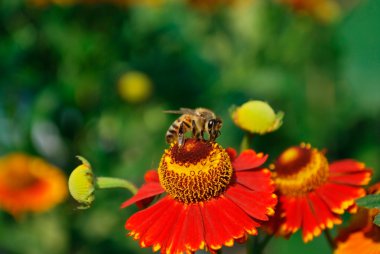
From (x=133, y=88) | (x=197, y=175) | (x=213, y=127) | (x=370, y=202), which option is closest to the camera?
(x=370, y=202)

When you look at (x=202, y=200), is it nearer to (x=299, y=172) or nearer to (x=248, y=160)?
(x=248, y=160)

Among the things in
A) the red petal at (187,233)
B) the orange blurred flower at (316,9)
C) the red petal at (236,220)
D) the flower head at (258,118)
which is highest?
the flower head at (258,118)

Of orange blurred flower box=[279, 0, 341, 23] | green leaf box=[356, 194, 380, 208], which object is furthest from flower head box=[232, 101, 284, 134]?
orange blurred flower box=[279, 0, 341, 23]

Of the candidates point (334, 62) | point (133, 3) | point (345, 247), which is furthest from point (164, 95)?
point (345, 247)

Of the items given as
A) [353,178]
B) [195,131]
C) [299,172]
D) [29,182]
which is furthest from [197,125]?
[29,182]

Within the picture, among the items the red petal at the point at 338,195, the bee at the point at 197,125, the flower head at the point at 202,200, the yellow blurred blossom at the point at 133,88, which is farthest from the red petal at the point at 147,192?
the yellow blurred blossom at the point at 133,88

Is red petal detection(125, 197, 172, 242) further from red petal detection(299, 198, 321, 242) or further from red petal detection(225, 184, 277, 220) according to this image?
red petal detection(299, 198, 321, 242)

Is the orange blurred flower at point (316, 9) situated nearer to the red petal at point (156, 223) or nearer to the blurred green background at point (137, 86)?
the blurred green background at point (137, 86)
